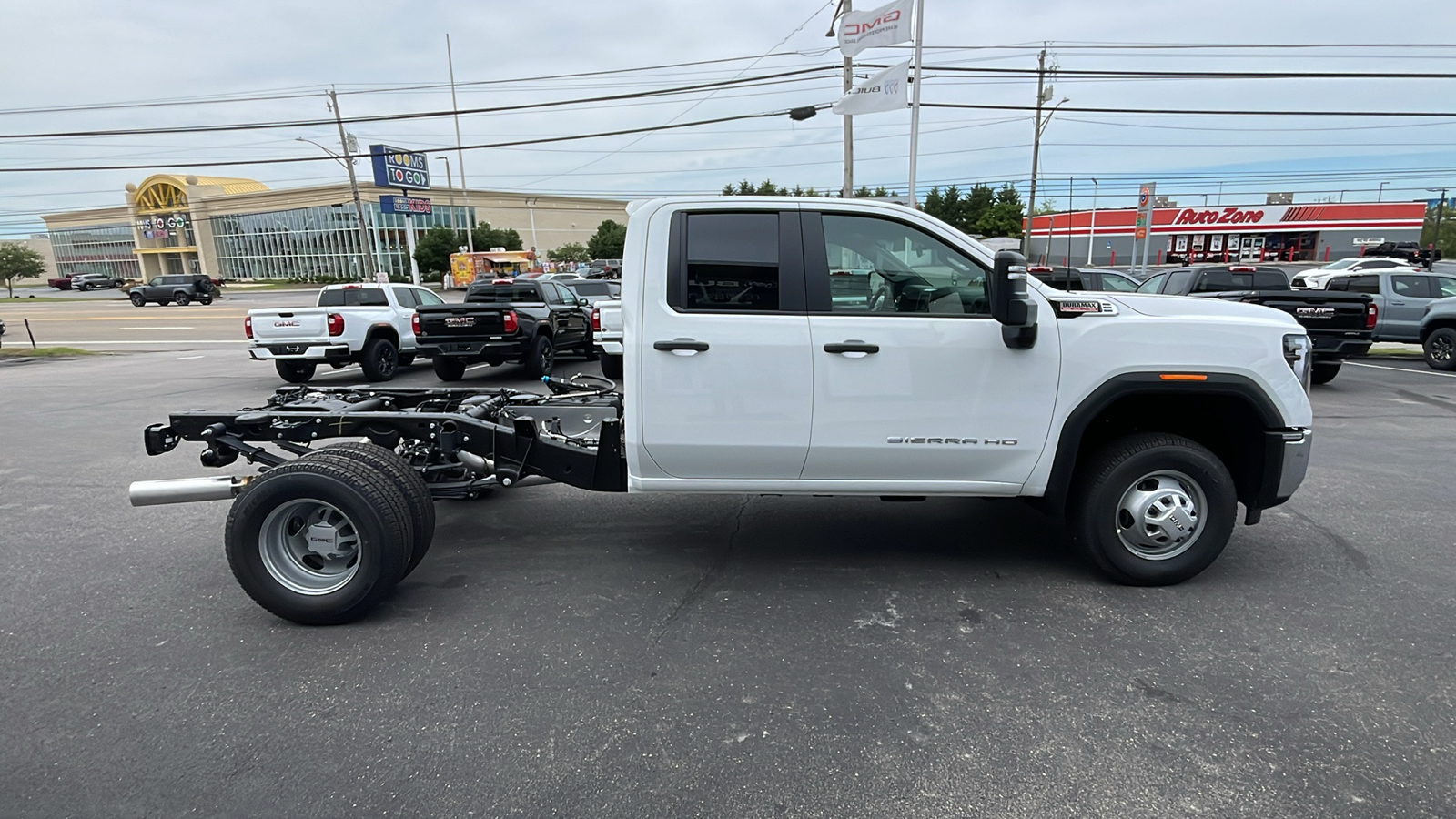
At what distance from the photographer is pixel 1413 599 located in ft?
13.2

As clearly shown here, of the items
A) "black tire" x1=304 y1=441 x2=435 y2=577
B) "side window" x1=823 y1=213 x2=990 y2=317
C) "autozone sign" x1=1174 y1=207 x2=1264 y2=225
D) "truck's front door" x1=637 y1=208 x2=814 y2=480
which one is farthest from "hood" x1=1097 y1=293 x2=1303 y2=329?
"autozone sign" x1=1174 y1=207 x2=1264 y2=225

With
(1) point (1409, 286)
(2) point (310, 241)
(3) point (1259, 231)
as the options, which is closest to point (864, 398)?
(1) point (1409, 286)

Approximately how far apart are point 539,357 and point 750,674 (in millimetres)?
10697

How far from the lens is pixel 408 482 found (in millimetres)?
3979

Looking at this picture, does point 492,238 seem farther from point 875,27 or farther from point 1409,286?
point 1409,286

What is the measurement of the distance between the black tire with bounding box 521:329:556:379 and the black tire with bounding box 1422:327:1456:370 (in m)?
15.1

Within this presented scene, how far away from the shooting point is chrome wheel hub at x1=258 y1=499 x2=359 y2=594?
3.83 meters

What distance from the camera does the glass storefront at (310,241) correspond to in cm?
8062

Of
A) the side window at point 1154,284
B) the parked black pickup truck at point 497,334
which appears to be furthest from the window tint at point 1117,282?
the parked black pickup truck at point 497,334

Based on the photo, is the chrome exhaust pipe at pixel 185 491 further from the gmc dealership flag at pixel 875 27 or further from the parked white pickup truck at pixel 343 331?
the gmc dealership flag at pixel 875 27

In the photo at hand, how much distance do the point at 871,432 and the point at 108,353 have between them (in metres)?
22.8

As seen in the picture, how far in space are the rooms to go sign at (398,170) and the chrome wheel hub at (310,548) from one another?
4606 centimetres

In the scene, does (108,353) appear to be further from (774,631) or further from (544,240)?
(544,240)

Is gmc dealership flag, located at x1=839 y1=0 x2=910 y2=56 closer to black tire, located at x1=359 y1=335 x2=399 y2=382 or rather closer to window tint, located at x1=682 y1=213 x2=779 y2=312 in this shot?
black tire, located at x1=359 y1=335 x2=399 y2=382
